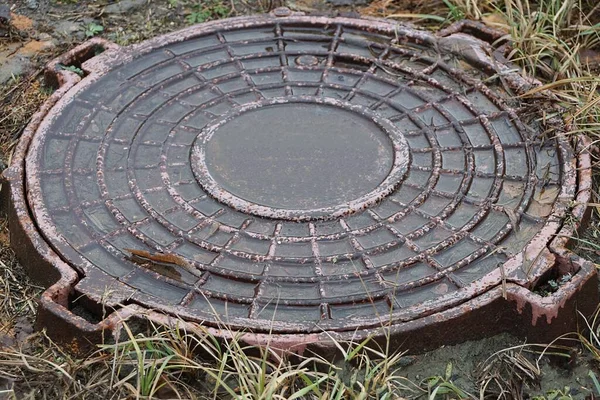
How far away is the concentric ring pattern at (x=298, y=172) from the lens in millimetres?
2656

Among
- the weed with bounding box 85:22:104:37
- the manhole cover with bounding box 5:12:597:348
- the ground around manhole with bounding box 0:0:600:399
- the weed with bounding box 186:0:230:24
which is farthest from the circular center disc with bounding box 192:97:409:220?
the weed with bounding box 85:22:104:37

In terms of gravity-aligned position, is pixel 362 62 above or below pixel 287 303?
above

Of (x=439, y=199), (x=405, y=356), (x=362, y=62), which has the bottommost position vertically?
(x=405, y=356)

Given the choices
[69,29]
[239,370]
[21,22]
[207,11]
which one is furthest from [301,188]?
[21,22]

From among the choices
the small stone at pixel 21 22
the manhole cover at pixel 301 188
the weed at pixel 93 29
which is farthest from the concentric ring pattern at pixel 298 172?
the small stone at pixel 21 22

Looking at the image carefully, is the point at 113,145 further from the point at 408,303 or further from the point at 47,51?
the point at 408,303

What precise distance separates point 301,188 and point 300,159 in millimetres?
159

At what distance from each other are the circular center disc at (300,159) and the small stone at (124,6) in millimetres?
1171

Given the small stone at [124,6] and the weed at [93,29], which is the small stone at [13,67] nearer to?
the weed at [93,29]

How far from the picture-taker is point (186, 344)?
2.43 metres

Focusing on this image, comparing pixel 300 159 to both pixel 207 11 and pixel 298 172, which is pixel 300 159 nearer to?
pixel 298 172

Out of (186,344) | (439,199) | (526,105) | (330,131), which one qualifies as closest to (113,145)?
(330,131)

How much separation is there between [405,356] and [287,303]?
1.30ft

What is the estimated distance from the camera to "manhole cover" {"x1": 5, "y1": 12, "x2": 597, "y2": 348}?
260 centimetres
